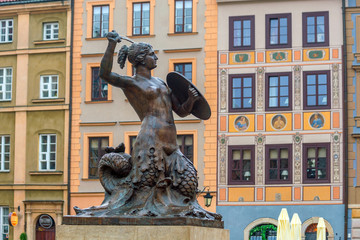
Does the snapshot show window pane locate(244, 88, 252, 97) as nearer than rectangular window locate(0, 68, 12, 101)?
Yes

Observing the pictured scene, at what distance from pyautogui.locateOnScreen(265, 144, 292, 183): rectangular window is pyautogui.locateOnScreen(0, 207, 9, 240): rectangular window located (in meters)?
11.6

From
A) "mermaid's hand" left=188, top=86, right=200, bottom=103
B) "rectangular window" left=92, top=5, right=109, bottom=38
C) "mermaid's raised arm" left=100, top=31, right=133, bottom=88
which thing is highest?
"rectangular window" left=92, top=5, right=109, bottom=38

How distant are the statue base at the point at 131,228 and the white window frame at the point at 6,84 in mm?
32022

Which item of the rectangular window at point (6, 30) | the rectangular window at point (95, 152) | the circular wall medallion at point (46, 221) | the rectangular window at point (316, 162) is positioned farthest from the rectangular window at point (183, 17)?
the circular wall medallion at point (46, 221)

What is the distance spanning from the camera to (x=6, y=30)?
41.2m

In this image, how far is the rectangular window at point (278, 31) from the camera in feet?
122

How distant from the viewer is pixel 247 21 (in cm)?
3775

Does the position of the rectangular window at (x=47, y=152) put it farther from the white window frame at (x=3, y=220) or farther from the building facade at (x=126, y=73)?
the white window frame at (x=3, y=220)

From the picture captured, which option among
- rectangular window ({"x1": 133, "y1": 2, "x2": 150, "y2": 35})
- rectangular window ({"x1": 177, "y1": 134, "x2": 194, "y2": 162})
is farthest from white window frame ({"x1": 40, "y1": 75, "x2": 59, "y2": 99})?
rectangular window ({"x1": 177, "y1": 134, "x2": 194, "y2": 162})

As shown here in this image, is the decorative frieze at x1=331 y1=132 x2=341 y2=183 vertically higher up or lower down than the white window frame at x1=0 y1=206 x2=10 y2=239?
higher up

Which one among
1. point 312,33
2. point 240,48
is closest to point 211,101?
point 240,48

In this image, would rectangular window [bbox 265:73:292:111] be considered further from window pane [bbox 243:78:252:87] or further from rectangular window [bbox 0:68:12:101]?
rectangular window [bbox 0:68:12:101]

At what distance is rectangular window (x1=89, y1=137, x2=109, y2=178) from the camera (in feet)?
128

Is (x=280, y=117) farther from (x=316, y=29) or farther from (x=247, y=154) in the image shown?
(x=316, y=29)
